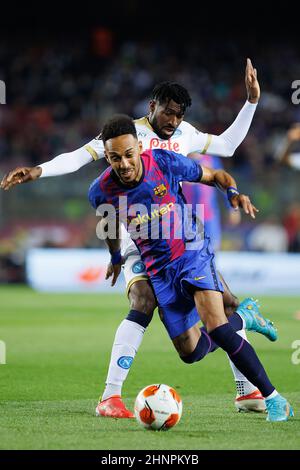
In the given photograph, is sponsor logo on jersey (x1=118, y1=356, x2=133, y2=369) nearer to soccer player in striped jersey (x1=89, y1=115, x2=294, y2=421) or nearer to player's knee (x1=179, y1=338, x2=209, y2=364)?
soccer player in striped jersey (x1=89, y1=115, x2=294, y2=421)

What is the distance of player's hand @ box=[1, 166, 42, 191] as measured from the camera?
5.77 meters

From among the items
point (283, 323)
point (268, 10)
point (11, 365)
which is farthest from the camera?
point (268, 10)

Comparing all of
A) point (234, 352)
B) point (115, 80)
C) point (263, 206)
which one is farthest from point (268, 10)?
point (234, 352)

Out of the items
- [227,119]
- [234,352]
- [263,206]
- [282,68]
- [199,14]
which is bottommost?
[234,352]

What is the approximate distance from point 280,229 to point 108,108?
7.31 metres

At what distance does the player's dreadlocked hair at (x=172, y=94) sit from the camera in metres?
6.61

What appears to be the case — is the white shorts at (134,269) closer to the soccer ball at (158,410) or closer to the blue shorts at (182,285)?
the blue shorts at (182,285)

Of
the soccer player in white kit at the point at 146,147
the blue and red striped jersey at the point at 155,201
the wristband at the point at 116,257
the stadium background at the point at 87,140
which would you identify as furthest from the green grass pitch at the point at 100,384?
the blue and red striped jersey at the point at 155,201

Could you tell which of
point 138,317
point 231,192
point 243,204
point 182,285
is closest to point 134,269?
point 138,317

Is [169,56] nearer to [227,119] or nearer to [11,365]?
[227,119]

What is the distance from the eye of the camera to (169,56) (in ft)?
88.0

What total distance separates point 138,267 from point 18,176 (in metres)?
1.14

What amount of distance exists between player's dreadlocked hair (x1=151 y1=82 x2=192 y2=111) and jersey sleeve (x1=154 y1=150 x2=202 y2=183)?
617 millimetres

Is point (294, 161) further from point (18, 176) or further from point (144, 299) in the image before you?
point (18, 176)
